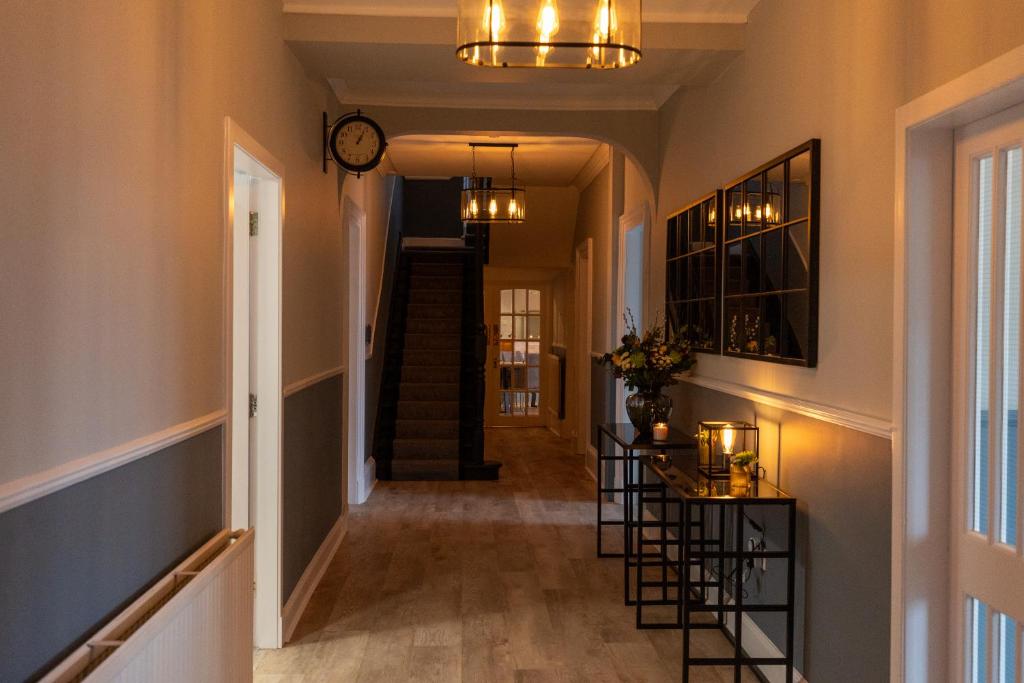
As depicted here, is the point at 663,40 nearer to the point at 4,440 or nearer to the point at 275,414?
the point at 275,414

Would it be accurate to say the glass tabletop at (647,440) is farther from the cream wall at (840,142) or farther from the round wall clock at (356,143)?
the round wall clock at (356,143)

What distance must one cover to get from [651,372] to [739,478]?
137 centimetres

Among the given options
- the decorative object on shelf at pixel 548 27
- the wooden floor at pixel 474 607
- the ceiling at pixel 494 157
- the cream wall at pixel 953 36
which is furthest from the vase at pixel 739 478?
the ceiling at pixel 494 157

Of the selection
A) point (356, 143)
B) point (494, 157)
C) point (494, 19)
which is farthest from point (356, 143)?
point (494, 157)

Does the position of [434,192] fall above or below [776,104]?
above

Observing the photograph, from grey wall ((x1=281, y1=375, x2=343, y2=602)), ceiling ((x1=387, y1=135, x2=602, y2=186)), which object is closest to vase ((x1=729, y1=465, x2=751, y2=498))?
grey wall ((x1=281, y1=375, x2=343, y2=602))

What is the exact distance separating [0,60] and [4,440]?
0.64m

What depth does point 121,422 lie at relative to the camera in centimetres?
228

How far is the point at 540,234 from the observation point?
11148 millimetres

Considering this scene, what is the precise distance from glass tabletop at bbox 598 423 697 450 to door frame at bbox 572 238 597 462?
3457mm

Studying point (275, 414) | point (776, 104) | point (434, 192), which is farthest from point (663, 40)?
point (434, 192)

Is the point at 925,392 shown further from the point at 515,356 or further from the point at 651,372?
the point at 515,356

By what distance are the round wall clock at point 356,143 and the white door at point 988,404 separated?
306 cm

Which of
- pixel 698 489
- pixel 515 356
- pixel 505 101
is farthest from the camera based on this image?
pixel 515 356
